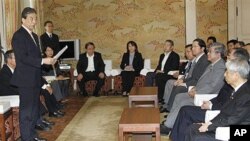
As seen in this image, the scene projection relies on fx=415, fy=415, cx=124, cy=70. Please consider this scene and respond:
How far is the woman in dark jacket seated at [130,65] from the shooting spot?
9242 millimetres

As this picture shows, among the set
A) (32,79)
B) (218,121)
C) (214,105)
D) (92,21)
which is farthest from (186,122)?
(92,21)

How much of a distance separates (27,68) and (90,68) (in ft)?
14.8

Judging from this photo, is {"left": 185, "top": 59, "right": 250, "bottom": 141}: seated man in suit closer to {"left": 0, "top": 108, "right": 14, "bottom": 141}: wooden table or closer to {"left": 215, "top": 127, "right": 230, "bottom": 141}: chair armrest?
{"left": 215, "top": 127, "right": 230, "bottom": 141}: chair armrest

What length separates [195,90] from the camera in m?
5.84

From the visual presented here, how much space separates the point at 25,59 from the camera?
189 inches

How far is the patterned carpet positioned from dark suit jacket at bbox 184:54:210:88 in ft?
4.34

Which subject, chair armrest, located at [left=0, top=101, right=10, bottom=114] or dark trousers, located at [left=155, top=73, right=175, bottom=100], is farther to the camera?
dark trousers, located at [left=155, top=73, right=175, bottom=100]

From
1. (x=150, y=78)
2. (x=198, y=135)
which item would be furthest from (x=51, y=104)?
(x=198, y=135)

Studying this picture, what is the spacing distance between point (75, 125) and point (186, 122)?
7.35 feet

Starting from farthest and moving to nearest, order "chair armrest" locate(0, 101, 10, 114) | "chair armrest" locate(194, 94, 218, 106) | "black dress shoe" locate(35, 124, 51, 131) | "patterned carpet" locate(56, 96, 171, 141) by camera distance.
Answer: "black dress shoe" locate(35, 124, 51, 131) < "patterned carpet" locate(56, 96, 171, 141) < "chair armrest" locate(194, 94, 218, 106) < "chair armrest" locate(0, 101, 10, 114)

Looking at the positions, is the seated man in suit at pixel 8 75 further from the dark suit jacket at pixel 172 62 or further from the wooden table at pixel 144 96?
the dark suit jacket at pixel 172 62

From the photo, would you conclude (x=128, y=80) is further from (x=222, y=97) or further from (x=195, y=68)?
(x=222, y=97)

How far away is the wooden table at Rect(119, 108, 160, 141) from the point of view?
4.46 metres

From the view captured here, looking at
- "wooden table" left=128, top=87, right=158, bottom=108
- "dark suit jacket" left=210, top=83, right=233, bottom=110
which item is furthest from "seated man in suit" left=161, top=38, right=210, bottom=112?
"dark suit jacket" left=210, top=83, right=233, bottom=110
